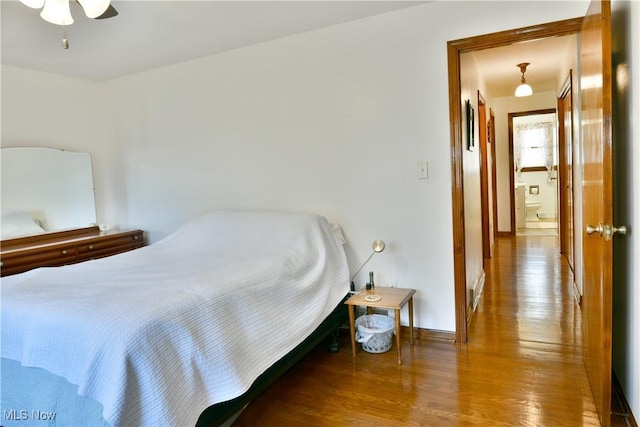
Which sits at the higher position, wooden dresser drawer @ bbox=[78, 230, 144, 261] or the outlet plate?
the outlet plate

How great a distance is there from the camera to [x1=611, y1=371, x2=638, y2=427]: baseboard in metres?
1.78

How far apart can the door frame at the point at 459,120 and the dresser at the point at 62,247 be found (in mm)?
2894

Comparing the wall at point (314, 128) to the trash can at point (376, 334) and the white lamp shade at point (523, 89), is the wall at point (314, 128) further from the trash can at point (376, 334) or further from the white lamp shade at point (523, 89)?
the white lamp shade at point (523, 89)

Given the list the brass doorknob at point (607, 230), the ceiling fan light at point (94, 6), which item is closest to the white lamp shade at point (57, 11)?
the ceiling fan light at point (94, 6)

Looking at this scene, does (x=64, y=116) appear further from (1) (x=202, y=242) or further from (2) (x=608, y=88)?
(2) (x=608, y=88)

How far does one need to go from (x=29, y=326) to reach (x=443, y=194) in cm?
229

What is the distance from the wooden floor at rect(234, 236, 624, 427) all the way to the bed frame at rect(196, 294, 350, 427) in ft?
0.51

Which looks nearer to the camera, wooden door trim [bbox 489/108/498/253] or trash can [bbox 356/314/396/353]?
trash can [bbox 356/314/396/353]

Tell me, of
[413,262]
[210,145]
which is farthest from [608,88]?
[210,145]

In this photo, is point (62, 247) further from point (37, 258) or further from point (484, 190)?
point (484, 190)

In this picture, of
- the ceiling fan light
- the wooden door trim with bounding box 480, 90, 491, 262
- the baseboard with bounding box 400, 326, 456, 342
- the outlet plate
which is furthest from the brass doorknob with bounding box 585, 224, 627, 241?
the wooden door trim with bounding box 480, 90, 491, 262

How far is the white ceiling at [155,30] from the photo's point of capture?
251 centimetres

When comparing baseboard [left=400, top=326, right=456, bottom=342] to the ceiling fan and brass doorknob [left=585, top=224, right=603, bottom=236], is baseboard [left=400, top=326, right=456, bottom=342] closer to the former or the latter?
brass doorknob [left=585, top=224, right=603, bottom=236]

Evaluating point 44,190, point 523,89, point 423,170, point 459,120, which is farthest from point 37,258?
point 523,89
